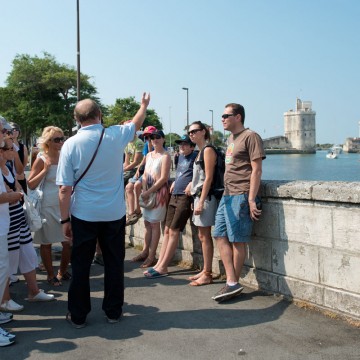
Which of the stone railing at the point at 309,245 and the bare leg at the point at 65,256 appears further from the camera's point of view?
the bare leg at the point at 65,256

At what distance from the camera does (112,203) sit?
12.8 ft

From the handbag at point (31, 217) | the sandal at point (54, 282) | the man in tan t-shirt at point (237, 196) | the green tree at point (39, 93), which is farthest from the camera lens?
the green tree at point (39, 93)

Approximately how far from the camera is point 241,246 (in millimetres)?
4605

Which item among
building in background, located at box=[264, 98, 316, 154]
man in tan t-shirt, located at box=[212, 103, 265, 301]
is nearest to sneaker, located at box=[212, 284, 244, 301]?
man in tan t-shirt, located at box=[212, 103, 265, 301]

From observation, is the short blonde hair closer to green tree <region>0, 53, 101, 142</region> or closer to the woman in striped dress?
the woman in striped dress

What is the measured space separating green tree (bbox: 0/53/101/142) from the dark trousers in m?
41.2

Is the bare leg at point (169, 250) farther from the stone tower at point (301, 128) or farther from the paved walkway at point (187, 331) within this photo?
the stone tower at point (301, 128)

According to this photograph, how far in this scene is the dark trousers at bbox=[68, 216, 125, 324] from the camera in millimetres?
3918

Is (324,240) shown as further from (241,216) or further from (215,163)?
(215,163)

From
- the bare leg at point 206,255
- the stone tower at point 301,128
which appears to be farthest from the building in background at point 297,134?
the bare leg at point 206,255

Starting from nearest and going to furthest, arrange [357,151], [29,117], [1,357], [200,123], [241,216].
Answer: [1,357]
[241,216]
[200,123]
[29,117]
[357,151]

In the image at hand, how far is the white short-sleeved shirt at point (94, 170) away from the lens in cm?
381

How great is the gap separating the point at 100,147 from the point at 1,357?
1818 millimetres

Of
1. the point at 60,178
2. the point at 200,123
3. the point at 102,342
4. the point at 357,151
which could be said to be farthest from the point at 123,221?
the point at 357,151
